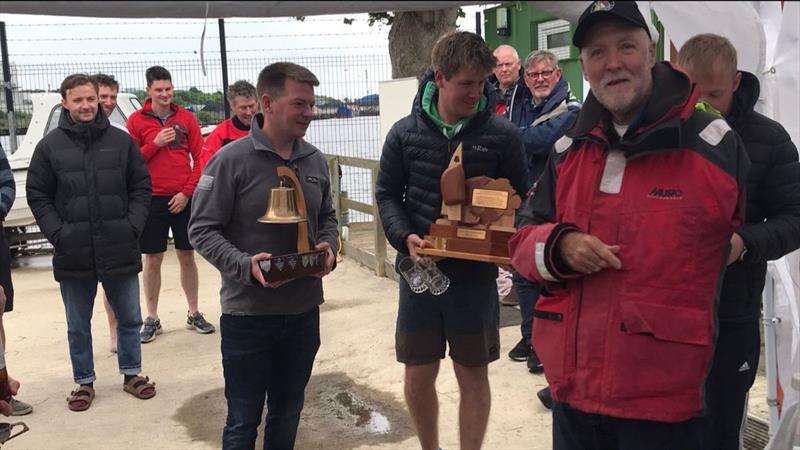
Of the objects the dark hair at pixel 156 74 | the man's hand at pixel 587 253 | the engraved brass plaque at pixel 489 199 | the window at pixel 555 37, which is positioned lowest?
the man's hand at pixel 587 253

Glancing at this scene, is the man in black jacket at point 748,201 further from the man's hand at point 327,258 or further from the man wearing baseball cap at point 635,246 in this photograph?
the man's hand at point 327,258

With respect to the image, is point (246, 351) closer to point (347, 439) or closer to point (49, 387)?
point (347, 439)

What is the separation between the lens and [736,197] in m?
2.08

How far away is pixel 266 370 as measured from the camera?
3357 millimetres

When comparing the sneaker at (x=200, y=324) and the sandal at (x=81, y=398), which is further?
the sneaker at (x=200, y=324)

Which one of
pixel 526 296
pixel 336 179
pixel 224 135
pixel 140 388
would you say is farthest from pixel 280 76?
pixel 336 179

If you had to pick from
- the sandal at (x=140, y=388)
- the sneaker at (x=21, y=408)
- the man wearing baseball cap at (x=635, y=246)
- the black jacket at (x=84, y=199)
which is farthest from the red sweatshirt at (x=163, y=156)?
the man wearing baseball cap at (x=635, y=246)

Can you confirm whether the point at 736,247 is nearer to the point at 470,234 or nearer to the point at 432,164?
the point at 470,234

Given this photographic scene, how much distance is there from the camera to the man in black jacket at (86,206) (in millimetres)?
4945

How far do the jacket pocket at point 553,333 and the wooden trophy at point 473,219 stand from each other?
2.70 ft

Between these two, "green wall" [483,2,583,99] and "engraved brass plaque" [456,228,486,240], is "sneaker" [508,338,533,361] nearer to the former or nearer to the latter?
"engraved brass plaque" [456,228,486,240]

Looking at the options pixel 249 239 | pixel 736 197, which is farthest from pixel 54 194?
pixel 736 197

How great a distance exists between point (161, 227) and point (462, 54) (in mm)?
4000

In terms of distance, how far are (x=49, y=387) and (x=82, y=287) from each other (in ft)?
3.25
